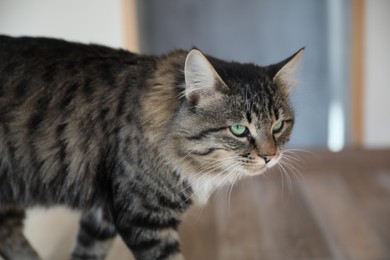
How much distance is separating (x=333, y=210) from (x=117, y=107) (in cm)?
125

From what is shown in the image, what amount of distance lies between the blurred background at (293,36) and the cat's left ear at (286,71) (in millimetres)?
1178

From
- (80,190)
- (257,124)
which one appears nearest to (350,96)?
(257,124)

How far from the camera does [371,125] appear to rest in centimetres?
270

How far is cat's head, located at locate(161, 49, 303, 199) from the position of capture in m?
1.29

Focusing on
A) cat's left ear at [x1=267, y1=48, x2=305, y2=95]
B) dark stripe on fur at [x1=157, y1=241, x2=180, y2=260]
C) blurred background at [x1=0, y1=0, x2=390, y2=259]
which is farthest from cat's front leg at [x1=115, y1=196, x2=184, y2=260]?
blurred background at [x1=0, y1=0, x2=390, y2=259]

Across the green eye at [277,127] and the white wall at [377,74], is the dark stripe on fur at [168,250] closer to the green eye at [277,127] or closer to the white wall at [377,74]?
the green eye at [277,127]

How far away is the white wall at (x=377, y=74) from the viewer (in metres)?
2.54

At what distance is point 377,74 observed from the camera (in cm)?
261

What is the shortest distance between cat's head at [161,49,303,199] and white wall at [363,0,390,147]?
1.38m

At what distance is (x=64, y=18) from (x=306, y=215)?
1401 millimetres

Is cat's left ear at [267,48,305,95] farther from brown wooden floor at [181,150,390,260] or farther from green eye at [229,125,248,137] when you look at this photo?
brown wooden floor at [181,150,390,260]

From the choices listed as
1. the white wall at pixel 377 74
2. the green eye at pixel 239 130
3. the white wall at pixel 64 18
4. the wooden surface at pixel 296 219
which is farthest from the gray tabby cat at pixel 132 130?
the white wall at pixel 377 74

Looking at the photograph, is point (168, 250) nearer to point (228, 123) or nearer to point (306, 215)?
point (228, 123)

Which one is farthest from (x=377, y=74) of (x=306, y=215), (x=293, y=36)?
(x=306, y=215)
